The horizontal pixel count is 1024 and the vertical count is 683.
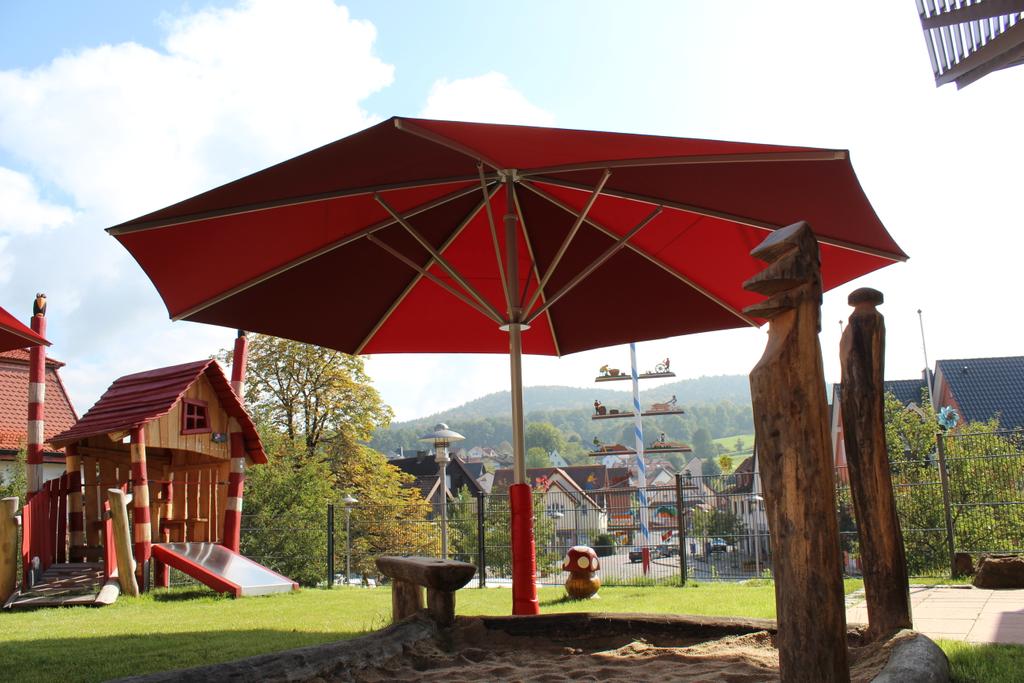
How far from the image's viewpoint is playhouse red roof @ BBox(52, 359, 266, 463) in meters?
11.3

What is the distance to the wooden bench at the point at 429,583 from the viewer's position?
182 inches

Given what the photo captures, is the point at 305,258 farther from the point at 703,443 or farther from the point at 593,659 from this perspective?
the point at 703,443

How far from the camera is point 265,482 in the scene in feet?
68.7

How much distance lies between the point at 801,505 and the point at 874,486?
65.1 inches

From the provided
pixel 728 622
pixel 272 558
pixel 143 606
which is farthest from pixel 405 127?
pixel 272 558

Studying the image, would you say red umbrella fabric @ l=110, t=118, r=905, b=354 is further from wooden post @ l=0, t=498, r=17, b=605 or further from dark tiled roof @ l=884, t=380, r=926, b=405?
dark tiled roof @ l=884, t=380, r=926, b=405

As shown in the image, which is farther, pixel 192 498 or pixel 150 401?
pixel 192 498

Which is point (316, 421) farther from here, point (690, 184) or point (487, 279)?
point (690, 184)

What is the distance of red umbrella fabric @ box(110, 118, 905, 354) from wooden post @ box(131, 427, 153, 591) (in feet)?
16.6

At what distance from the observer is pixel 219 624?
24.4 feet

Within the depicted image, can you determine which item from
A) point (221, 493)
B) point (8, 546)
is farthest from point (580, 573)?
point (8, 546)

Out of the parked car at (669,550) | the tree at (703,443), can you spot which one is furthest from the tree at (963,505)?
the tree at (703,443)

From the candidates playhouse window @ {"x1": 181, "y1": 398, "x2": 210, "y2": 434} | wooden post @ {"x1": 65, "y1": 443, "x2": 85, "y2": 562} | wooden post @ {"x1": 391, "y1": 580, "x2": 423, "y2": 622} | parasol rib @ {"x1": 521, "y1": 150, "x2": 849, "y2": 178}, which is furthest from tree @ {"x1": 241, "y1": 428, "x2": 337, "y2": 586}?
parasol rib @ {"x1": 521, "y1": 150, "x2": 849, "y2": 178}

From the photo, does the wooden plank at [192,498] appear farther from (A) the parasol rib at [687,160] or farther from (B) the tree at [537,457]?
(B) the tree at [537,457]
